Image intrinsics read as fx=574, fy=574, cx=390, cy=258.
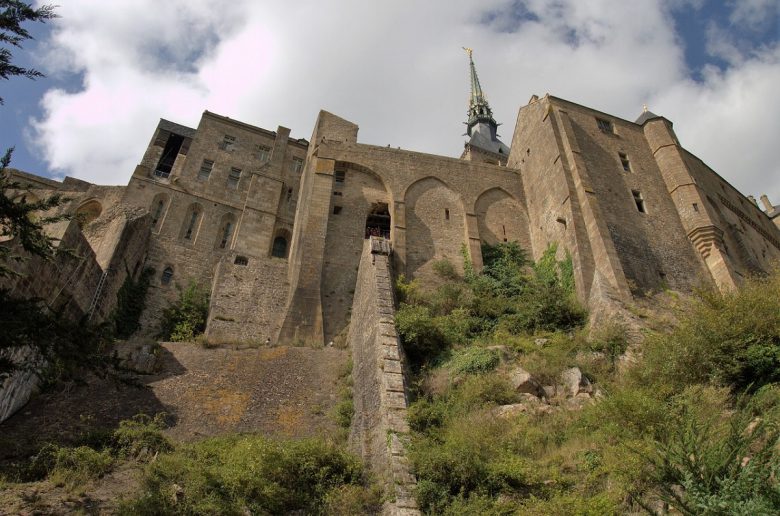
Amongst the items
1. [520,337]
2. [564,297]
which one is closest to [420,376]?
[520,337]

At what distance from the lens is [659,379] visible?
433 inches

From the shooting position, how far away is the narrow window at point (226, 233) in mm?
23481

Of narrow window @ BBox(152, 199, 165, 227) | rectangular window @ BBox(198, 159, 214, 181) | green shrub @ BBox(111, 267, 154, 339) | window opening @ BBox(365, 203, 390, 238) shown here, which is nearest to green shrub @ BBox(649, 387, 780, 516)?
window opening @ BBox(365, 203, 390, 238)

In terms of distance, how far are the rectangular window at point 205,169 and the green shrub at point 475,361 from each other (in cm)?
1656

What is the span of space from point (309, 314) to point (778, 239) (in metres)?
25.7

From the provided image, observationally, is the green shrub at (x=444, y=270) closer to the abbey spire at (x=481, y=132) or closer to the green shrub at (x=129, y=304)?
the green shrub at (x=129, y=304)

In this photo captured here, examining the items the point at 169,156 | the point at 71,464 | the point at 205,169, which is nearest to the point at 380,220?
the point at 205,169

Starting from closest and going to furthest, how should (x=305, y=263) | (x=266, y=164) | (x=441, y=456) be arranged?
(x=441, y=456) < (x=305, y=263) < (x=266, y=164)

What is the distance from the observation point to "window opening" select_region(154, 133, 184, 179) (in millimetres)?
26561

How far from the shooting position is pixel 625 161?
22.9 metres

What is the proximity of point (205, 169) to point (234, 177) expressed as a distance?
133 cm

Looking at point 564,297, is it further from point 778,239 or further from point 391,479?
point 778,239

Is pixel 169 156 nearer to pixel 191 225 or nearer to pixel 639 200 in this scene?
pixel 191 225

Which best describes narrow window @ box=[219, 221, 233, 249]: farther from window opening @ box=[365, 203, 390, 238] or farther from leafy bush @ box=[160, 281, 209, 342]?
window opening @ box=[365, 203, 390, 238]
